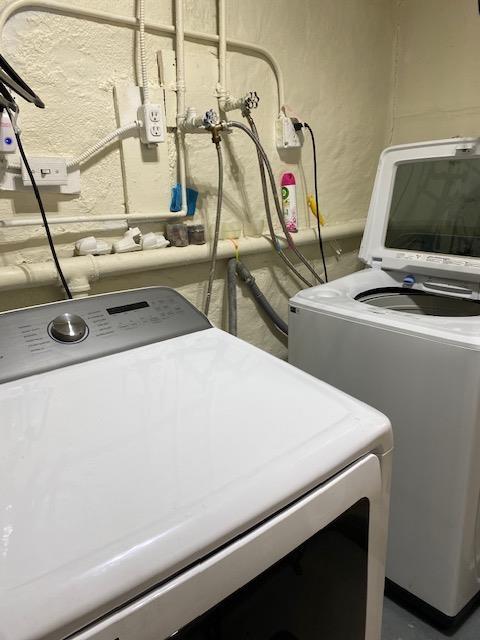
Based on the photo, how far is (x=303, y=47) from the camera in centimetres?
157

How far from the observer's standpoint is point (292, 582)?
59 centimetres

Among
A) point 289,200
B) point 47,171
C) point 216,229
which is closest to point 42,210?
point 47,171

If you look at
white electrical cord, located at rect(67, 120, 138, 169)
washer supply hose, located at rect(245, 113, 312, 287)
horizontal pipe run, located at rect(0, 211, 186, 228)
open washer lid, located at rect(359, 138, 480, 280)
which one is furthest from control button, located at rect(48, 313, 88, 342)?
open washer lid, located at rect(359, 138, 480, 280)

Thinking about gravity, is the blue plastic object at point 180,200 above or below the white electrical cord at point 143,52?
below

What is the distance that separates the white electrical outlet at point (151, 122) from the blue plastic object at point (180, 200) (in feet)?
0.48

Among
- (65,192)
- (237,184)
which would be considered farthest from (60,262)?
(237,184)

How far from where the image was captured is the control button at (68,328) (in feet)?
2.83

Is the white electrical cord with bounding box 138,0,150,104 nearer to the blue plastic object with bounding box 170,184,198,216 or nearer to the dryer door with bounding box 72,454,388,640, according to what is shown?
the blue plastic object with bounding box 170,184,198,216

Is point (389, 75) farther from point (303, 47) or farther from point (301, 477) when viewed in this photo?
point (301, 477)

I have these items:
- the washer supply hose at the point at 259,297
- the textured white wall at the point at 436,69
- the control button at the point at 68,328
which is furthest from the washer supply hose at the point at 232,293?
the textured white wall at the point at 436,69

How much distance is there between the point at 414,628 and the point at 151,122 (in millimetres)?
1515

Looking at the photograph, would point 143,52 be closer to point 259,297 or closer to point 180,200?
point 180,200

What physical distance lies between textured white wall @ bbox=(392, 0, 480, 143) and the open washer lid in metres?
0.54

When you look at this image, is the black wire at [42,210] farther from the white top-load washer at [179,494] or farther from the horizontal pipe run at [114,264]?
the white top-load washer at [179,494]
